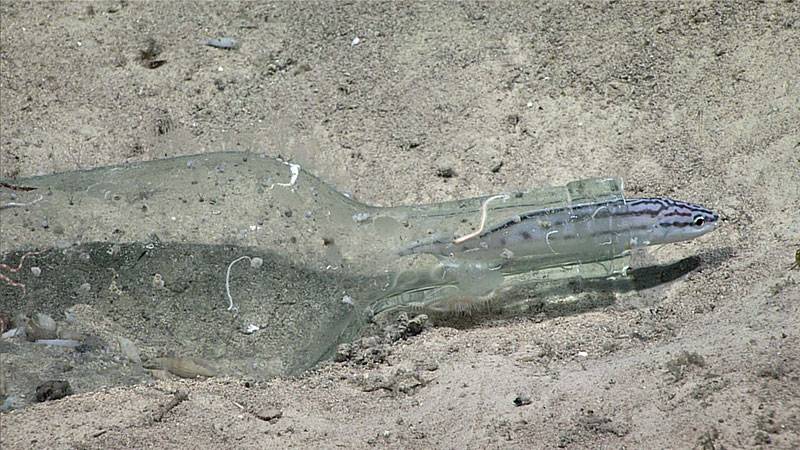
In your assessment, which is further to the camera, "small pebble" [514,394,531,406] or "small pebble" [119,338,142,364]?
"small pebble" [119,338,142,364]

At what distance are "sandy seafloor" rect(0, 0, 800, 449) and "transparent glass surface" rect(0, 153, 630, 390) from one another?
17cm

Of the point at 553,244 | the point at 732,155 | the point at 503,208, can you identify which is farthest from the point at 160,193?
the point at 732,155

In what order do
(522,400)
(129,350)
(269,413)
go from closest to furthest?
1. (522,400)
2. (269,413)
3. (129,350)

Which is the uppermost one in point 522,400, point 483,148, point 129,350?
point 483,148

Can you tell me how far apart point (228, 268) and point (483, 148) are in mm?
1543

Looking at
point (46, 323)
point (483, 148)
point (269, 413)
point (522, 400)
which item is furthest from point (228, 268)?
point (483, 148)

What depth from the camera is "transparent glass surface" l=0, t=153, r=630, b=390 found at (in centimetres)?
276

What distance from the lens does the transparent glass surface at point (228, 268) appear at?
276 centimetres

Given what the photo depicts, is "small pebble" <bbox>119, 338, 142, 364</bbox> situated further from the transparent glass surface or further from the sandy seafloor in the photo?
the sandy seafloor

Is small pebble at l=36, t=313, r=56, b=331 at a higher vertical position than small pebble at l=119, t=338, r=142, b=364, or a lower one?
higher

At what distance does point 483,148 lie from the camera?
3.56 metres

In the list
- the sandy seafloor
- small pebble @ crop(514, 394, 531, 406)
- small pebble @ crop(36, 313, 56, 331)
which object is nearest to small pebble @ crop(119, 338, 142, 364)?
the sandy seafloor

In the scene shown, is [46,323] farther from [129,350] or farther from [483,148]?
[483,148]

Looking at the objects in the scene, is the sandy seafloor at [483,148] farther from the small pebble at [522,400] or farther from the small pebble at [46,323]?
the small pebble at [46,323]
